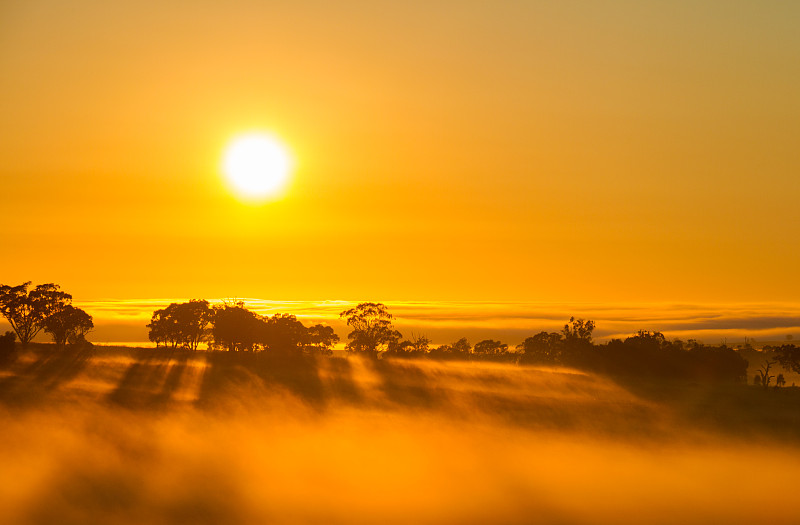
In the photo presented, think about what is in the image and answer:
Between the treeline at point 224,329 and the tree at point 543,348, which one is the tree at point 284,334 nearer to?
the treeline at point 224,329

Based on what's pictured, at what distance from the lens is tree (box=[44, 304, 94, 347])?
5605 inches

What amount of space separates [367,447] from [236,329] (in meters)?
50.2

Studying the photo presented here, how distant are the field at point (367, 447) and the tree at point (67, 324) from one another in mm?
13847

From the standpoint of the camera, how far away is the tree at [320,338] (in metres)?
170

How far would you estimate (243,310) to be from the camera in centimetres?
14825

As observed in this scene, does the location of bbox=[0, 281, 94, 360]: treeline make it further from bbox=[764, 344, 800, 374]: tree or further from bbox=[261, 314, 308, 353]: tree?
bbox=[764, 344, 800, 374]: tree

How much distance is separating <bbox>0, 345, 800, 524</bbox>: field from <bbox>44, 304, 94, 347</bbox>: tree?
545 inches

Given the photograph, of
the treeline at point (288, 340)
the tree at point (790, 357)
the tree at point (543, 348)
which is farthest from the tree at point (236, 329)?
the tree at point (790, 357)

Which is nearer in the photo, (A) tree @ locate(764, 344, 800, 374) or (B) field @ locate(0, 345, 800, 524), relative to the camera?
(B) field @ locate(0, 345, 800, 524)

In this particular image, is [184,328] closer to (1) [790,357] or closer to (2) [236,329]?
(2) [236,329]

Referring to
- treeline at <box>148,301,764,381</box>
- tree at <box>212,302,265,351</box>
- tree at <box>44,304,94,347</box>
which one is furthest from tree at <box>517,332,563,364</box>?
tree at <box>44,304,94,347</box>

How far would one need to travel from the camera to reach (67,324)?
144m

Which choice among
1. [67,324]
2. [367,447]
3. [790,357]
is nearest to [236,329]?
[67,324]

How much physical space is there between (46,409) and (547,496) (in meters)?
50.0
